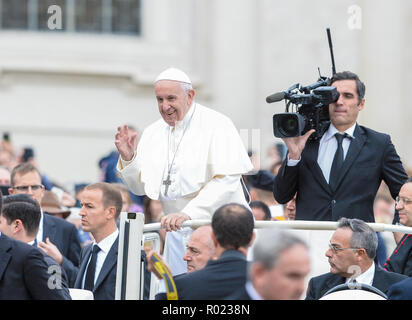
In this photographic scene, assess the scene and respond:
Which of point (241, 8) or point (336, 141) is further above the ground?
point (241, 8)

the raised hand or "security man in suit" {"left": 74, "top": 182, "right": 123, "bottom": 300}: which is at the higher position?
the raised hand

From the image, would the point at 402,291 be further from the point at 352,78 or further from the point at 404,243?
the point at 352,78

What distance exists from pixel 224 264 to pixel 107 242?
258 cm

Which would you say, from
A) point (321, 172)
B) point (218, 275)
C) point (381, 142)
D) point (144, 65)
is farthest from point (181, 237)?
point (144, 65)

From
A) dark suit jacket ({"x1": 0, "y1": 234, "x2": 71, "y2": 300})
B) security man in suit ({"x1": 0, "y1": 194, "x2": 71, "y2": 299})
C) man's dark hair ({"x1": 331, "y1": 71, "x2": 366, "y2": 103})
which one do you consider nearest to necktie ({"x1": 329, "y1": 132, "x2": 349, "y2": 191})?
man's dark hair ({"x1": 331, "y1": 71, "x2": 366, "y2": 103})

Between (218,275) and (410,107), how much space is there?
44.3 feet

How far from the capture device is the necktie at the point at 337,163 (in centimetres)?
728

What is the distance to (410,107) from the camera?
18250 mm

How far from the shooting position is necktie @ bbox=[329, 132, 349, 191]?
728 centimetres

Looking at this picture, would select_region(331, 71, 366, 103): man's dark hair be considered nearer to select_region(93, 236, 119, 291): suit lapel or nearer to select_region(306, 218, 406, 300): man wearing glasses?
select_region(306, 218, 406, 300): man wearing glasses

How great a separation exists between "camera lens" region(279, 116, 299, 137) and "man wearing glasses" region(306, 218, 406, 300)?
0.63 metres
